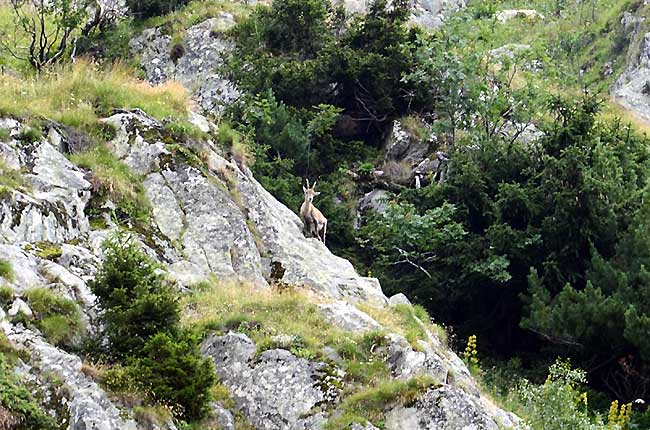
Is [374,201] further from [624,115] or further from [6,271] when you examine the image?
[6,271]

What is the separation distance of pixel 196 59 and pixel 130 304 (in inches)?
810

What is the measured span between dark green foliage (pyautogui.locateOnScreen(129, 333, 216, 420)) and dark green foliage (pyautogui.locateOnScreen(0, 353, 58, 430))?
141 cm

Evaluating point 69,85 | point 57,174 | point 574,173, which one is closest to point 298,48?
point 574,173

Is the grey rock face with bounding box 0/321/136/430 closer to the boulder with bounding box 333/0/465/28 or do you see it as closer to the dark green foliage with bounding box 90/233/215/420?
the dark green foliage with bounding box 90/233/215/420

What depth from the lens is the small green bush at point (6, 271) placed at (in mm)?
10703

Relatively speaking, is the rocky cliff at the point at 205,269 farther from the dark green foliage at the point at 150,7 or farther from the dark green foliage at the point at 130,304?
the dark green foliage at the point at 150,7

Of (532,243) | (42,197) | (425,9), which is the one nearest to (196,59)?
(532,243)

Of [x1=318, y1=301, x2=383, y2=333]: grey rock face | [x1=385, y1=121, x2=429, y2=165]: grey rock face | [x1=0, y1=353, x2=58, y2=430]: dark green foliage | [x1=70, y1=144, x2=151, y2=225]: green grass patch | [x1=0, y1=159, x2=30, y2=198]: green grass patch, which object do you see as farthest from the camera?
[x1=385, y1=121, x2=429, y2=165]: grey rock face

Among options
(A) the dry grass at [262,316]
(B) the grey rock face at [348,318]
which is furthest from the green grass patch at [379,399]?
(B) the grey rock face at [348,318]

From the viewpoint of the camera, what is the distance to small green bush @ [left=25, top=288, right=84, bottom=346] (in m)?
10.4

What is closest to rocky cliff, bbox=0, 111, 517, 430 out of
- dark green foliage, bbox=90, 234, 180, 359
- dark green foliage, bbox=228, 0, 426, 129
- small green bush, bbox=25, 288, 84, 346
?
small green bush, bbox=25, 288, 84, 346

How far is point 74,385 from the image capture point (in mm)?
9523

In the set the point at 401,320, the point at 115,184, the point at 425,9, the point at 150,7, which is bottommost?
the point at 425,9

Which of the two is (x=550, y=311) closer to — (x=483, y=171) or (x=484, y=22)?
(x=483, y=171)
